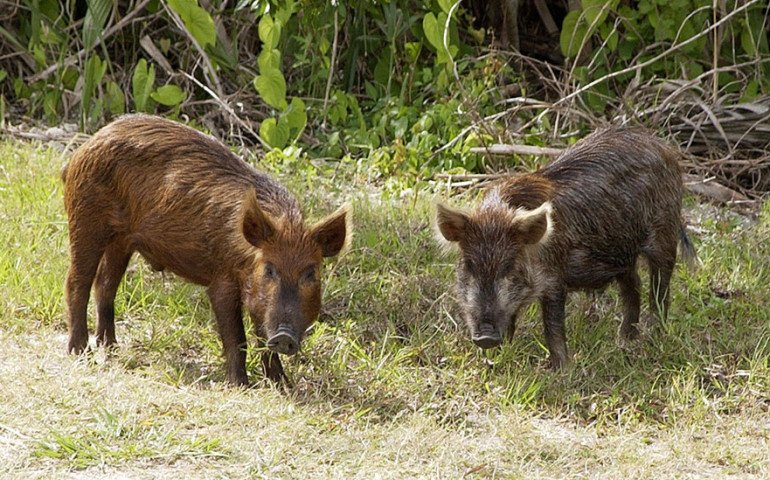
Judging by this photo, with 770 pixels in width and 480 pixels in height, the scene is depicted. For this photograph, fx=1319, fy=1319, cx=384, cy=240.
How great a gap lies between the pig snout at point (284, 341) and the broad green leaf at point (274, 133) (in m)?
3.34

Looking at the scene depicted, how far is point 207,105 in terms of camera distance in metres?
9.70

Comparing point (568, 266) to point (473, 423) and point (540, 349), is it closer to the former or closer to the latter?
point (540, 349)

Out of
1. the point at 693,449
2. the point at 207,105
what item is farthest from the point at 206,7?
the point at 693,449

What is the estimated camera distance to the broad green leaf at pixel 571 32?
885 centimetres

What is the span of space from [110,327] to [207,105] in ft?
12.4

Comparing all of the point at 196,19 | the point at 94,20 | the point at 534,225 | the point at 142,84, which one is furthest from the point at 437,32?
the point at 534,225

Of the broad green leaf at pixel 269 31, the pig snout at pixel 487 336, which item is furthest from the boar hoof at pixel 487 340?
the broad green leaf at pixel 269 31

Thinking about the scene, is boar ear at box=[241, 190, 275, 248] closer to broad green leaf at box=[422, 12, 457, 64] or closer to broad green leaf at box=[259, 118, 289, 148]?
broad green leaf at box=[259, 118, 289, 148]

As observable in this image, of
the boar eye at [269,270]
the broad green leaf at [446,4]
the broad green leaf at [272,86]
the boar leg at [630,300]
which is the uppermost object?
the broad green leaf at [446,4]

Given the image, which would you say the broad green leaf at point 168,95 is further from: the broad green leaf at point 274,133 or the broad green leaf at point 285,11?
the broad green leaf at point 285,11

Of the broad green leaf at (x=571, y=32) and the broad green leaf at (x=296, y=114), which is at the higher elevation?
the broad green leaf at (x=571, y=32)

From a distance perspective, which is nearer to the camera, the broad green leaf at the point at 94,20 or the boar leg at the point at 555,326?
the boar leg at the point at 555,326

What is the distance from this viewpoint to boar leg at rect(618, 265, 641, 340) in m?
6.43

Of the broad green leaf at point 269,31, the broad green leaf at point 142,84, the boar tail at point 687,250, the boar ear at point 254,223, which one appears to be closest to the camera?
the boar ear at point 254,223
